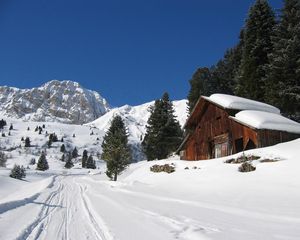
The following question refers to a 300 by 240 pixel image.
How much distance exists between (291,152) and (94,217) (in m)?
14.0

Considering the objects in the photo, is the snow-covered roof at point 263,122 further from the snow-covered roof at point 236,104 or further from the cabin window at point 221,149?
the cabin window at point 221,149

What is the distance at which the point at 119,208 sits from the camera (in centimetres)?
1305

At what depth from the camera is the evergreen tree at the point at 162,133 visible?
53438 mm

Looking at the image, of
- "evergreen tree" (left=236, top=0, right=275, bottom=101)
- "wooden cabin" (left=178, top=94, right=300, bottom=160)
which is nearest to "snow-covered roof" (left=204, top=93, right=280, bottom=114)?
"wooden cabin" (left=178, top=94, right=300, bottom=160)

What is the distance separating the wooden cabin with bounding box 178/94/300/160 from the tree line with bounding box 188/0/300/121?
302 centimetres

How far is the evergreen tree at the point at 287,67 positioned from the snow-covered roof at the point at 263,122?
580 centimetres

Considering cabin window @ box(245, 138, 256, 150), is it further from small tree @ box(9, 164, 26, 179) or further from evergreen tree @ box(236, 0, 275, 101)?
small tree @ box(9, 164, 26, 179)

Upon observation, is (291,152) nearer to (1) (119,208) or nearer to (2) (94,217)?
(1) (119,208)

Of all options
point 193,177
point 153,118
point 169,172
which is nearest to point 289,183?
point 193,177

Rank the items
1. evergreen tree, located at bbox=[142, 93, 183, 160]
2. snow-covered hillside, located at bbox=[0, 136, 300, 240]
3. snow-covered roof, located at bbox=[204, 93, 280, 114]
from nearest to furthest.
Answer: snow-covered hillside, located at bbox=[0, 136, 300, 240]
snow-covered roof, located at bbox=[204, 93, 280, 114]
evergreen tree, located at bbox=[142, 93, 183, 160]

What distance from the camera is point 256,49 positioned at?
138 ft

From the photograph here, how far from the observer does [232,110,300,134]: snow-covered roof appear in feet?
86.6

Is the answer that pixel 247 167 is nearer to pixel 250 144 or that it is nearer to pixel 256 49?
pixel 250 144

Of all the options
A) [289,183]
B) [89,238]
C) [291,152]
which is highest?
[291,152]
